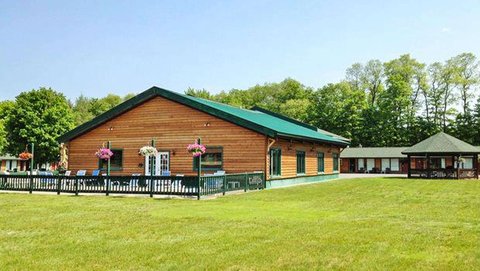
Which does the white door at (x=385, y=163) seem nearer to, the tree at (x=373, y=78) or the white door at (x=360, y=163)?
the white door at (x=360, y=163)

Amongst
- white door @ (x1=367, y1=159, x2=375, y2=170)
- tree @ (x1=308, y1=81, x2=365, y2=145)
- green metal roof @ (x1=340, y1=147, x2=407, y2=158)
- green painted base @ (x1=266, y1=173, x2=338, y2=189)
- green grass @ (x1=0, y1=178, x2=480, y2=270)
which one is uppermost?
tree @ (x1=308, y1=81, x2=365, y2=145)

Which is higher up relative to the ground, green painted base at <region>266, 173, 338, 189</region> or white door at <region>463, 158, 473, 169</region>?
white door at <region>463, 158, 473, 169</region>

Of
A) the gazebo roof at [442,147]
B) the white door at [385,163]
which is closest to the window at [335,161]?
the gazebo roof at [442,147]

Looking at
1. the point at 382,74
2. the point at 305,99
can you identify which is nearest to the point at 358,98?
the point at 382,74

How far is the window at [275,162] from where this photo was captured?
83.3 feet

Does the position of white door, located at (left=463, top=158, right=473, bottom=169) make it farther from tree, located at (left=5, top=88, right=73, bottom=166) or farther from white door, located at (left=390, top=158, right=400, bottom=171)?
tree, located at (left=5, top=88, right=73, bottom=166)

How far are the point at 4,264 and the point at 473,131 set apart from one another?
6768 cm

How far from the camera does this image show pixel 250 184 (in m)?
22.7

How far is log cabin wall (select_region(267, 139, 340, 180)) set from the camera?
89.0 ft

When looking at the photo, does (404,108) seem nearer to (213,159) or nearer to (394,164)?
(394,164)

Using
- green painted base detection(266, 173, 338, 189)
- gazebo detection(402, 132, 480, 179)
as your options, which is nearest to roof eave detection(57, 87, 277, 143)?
green painted base detection(266, 173, 338, 189)

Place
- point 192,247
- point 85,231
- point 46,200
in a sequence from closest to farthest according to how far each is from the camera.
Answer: point 192,247 < point 85,231 < point 46,200

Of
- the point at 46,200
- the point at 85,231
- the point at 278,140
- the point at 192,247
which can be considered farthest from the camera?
the point at 278,140

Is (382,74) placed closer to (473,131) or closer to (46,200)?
(473,131)
